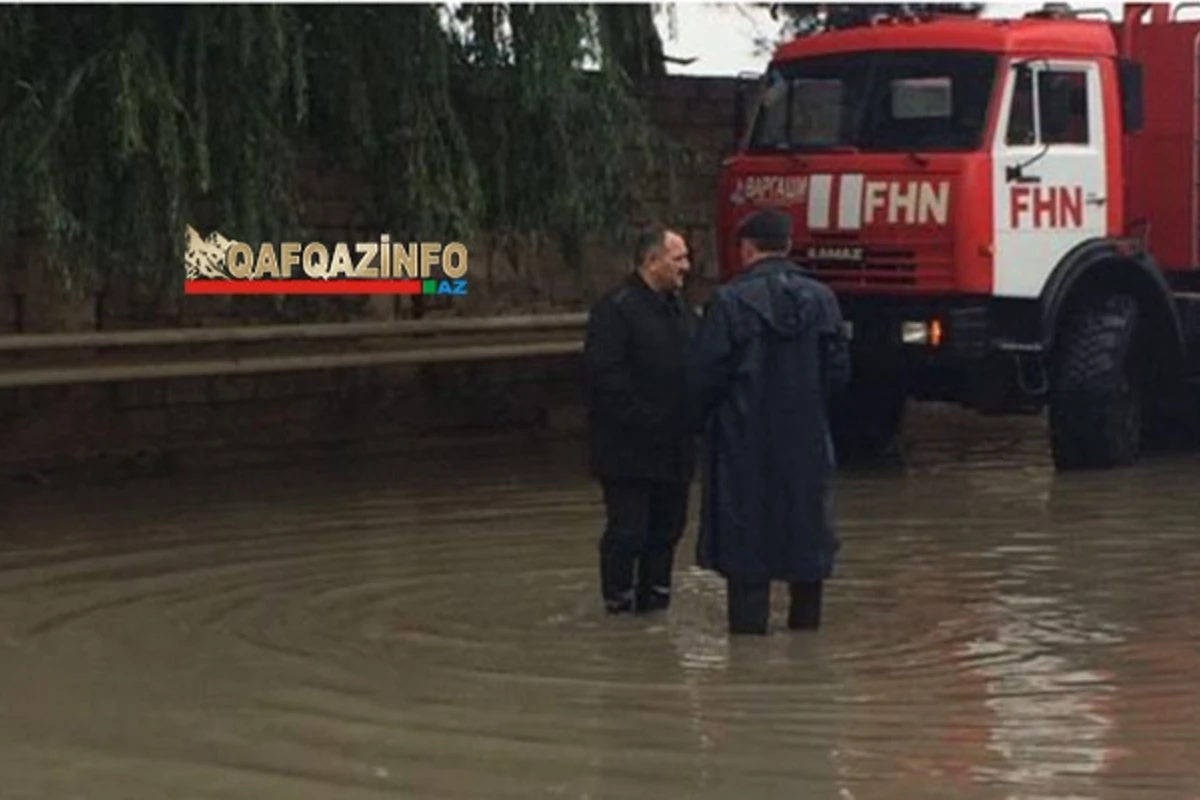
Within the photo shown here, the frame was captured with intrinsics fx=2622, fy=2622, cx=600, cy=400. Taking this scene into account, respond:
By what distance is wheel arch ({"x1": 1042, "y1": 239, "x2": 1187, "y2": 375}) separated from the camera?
15688 mm

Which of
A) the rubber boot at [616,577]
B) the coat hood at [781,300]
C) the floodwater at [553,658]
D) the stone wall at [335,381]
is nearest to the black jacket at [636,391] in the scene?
the rubber boot at [616,577]

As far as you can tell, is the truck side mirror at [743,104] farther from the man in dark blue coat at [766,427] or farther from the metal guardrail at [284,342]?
the man in dark blue coat at [766,427]

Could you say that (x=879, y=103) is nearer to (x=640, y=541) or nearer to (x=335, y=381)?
(x=335, y=381)

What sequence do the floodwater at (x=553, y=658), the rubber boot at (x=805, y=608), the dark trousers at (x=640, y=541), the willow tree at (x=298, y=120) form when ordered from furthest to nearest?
the willow tree at (x=298, y=120)
the dark trousers at (x=640, y=541)
the rubber boot at (x=805, y=608)
the floodwater at (x=553, y=658)

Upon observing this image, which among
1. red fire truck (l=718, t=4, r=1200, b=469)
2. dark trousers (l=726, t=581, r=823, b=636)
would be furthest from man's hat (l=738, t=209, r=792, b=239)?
red fire truck (l=718, t=4, r=1200, b=469)

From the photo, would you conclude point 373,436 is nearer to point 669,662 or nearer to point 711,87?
point 711,87

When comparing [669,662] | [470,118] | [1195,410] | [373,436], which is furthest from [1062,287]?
Result: [669,662]

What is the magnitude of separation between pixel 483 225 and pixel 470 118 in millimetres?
633

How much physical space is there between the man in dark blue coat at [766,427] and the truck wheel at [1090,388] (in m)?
6.71

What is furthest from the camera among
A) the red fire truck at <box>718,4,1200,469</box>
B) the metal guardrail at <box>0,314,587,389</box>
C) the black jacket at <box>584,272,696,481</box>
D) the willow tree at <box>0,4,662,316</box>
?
the red fire truck at <box>718,4,1200,469</box>

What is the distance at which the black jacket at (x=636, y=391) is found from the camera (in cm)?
1002

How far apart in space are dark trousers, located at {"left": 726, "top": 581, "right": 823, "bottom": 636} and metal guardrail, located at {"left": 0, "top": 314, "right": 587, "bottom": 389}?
6.23 metres

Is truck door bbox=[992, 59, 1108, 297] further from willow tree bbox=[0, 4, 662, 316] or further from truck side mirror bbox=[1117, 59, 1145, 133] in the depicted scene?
willow tree bbox=[0, 4, 662, 316]

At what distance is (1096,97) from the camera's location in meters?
16.0
